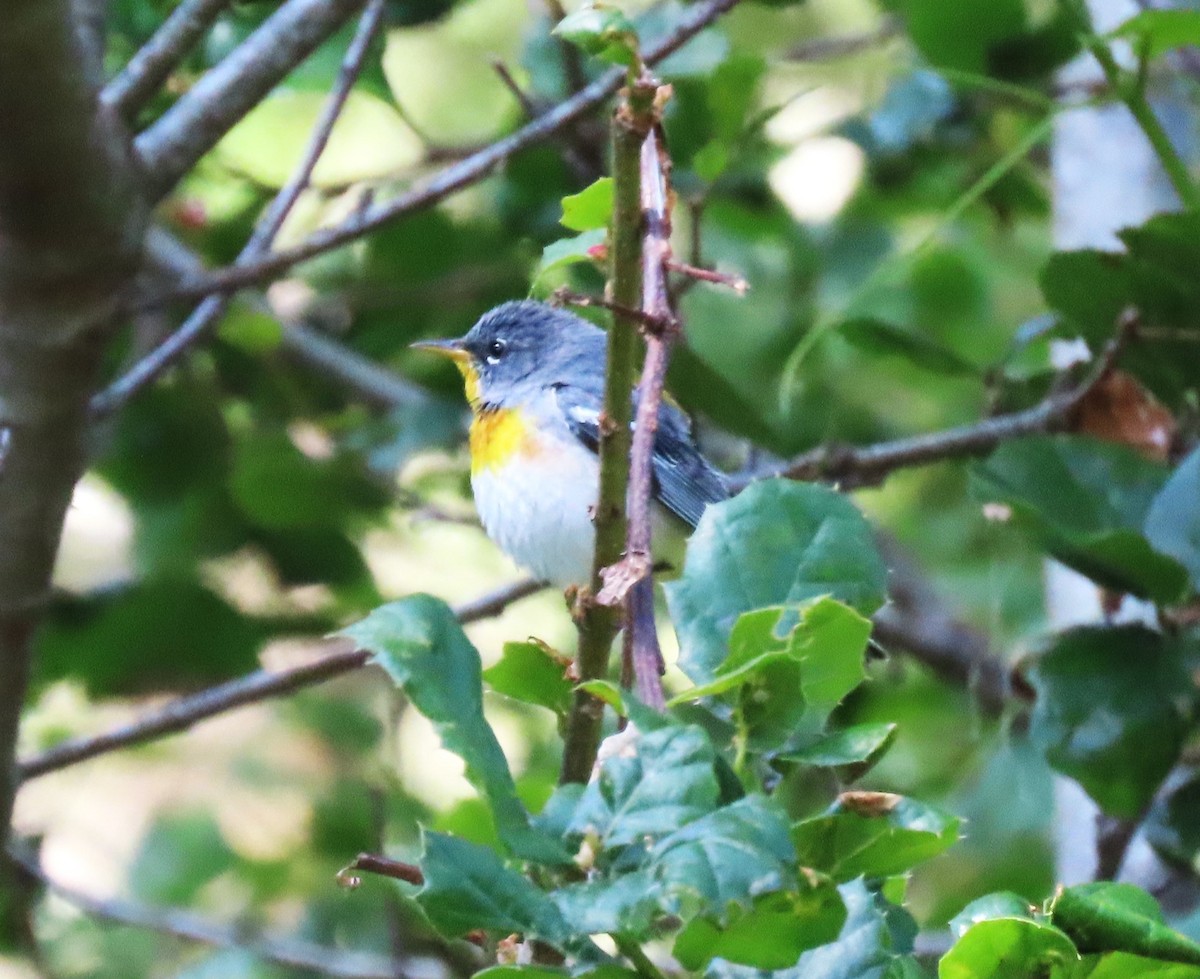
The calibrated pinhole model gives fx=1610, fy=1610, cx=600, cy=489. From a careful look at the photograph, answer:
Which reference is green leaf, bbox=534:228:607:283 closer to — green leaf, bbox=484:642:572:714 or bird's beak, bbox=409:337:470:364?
green leaf, bbox=484:642:572:714

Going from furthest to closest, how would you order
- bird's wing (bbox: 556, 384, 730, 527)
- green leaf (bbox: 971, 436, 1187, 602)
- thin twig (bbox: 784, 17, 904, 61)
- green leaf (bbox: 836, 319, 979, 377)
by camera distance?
thin twig (bbox: 784, 17, 904, 61) < bird's wing (bbox: 556, 384, 730, 527) < green leaf (bbox: 836, 319, 979, 377) < green leaf (bbox: 971, 436, 1187, 602)

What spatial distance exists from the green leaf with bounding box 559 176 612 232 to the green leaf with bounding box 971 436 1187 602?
775 millimetres

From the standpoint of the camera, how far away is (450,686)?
0.95 meters

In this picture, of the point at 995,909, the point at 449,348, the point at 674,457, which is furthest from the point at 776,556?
the point at 449,348

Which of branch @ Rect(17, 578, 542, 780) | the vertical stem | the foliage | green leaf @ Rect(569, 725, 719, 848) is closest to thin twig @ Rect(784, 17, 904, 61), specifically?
the foliage

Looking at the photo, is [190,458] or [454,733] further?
[190,458]

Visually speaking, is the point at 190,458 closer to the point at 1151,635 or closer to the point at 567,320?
the point at 567,320

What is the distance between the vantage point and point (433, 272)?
3.19 m

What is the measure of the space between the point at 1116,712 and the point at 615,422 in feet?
3.14

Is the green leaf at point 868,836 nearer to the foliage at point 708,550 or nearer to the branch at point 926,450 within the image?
the foliage at point 708,550

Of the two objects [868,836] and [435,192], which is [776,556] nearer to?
[868,836]

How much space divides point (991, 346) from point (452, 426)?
1448 millimetres

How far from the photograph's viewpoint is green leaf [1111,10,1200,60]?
1.72 metres

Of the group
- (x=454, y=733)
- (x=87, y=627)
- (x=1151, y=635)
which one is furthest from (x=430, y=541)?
(x=454, y=733)
